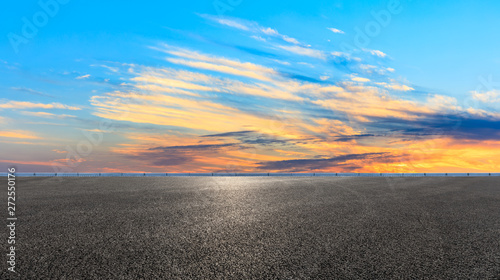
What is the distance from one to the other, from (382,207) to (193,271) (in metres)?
9.08

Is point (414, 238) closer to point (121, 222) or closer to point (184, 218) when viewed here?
point (184, 218)

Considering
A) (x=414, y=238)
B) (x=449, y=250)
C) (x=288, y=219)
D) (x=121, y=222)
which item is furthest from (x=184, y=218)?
(x=449, y=250)

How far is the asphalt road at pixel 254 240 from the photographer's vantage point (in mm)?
6117

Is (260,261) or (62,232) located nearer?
(260,261)

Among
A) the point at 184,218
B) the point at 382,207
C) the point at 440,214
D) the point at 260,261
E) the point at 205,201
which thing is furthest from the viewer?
the point at 205,201

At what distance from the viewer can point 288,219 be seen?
420 inches

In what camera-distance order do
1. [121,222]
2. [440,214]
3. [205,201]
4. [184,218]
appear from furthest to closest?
[205,201] → [440,214] → [184,218] → [121,222]

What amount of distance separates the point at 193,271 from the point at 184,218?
15.8 feet

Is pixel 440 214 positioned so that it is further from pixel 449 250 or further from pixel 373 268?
pixel 373 268

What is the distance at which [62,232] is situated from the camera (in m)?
8.84

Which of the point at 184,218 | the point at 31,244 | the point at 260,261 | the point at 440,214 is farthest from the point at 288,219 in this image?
the point at 31,244

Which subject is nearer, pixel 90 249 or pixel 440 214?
pixel 90 249

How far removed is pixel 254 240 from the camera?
8.08m

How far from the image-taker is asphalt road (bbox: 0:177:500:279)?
20.1ft
